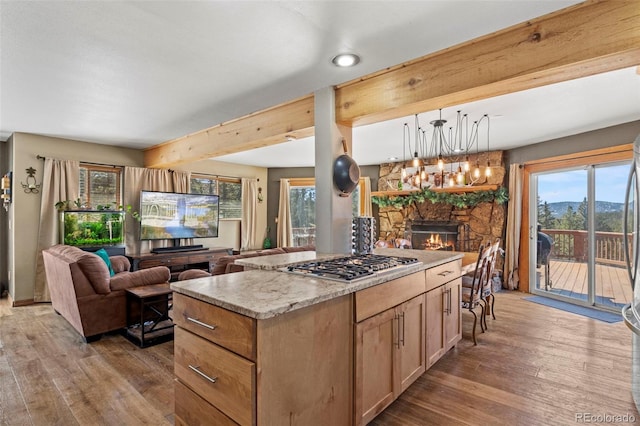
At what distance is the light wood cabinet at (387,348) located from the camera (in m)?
1.75

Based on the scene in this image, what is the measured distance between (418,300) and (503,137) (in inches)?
149

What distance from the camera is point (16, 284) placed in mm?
4547

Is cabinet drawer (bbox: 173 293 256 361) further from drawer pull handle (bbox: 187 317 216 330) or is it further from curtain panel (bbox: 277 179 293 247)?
curtain panel (bbox: 277 179 293 247)

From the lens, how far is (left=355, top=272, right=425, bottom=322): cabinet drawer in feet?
5.77

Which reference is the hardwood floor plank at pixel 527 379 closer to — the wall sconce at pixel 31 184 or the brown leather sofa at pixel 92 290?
the brown leather sofa at pixel 92 290

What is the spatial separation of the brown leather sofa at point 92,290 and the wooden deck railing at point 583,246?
5.73m

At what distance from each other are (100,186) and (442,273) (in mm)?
5417

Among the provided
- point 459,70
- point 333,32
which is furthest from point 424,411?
point 333,32

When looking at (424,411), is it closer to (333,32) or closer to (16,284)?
(333,32)

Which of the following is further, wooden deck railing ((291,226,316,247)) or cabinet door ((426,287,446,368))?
wooden deck railing ((291,226,316,247))

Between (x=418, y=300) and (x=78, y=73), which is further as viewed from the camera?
(x=78, y=73)

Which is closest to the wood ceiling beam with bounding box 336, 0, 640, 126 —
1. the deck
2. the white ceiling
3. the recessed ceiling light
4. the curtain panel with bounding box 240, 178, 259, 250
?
the white ceiling

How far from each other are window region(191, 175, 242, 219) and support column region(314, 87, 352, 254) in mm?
4388

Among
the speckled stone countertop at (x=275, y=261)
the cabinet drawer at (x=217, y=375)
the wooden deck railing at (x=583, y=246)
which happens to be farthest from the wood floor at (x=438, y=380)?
the wooden deck railing at (x=583, y=246)
